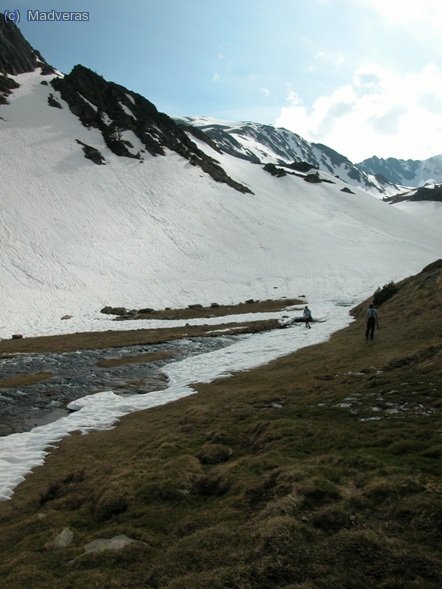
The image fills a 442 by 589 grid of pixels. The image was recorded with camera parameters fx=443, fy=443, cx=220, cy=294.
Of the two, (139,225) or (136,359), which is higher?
(139,225)

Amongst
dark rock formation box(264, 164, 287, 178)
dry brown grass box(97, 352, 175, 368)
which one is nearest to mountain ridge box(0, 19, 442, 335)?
dark rock formation box(264, 164, 287, 178)

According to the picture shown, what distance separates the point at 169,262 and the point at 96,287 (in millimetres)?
18777

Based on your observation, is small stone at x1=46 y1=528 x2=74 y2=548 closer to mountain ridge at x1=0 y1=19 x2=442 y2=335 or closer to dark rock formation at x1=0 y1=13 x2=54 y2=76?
mountain ridge at x1=0 y1=19 x2=442 y2=335

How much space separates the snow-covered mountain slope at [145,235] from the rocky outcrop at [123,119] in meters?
3.34

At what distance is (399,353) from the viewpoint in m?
20.9

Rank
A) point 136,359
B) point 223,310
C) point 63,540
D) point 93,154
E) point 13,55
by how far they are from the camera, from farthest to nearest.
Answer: point 13,55, point 93,154, point 223,310, point 136,359, point 63,540

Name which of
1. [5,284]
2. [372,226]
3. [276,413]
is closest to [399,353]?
[276,413]

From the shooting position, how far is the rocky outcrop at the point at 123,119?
12475 cm

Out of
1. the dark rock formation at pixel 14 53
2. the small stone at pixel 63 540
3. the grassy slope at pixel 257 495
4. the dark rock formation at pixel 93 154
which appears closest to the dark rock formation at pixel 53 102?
the dark rock formation at pixel 14 53

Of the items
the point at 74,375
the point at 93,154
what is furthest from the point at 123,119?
the point at 74,375

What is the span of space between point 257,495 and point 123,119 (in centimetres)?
13931

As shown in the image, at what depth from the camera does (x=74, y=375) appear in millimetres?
27812

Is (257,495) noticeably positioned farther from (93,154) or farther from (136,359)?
(93,154)

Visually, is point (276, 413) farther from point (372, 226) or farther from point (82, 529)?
point (372, 226)
